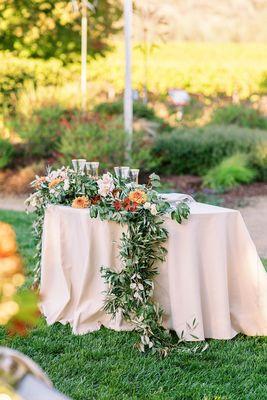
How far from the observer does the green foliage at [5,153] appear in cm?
1152

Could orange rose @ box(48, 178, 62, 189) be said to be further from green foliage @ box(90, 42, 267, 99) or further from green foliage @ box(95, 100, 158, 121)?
green foliage @ box(90, 42, 267, 99)

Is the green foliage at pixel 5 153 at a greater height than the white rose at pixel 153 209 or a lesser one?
lesser

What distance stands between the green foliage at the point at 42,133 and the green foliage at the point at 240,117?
3509 mm

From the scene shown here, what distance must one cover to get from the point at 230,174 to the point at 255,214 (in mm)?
1691

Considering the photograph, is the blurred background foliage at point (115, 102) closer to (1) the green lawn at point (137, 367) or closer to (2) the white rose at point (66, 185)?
(2) the white rose at point (66, 185)

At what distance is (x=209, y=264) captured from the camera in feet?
13.8

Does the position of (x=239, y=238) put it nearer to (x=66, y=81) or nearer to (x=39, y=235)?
(x=39, y=235)

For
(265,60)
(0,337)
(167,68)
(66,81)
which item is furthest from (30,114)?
(265,60)

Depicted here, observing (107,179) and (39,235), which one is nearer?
(107,179)

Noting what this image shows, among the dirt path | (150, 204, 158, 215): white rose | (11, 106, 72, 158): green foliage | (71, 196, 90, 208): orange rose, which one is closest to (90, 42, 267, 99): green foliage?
(11, 106, 72, 158): green foliage

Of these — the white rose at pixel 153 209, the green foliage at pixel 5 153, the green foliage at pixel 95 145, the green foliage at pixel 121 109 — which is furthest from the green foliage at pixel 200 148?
the white rose at pixel 153 209

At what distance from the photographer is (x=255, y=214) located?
8.97m

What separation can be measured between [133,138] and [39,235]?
18.9ft

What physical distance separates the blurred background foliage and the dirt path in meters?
0.59
